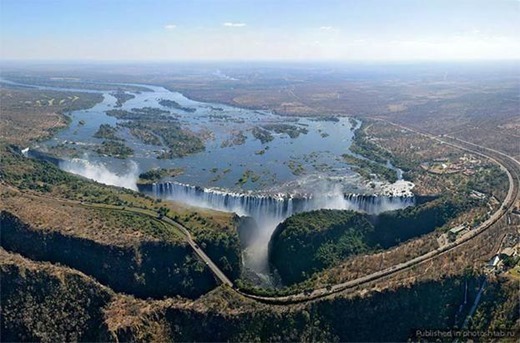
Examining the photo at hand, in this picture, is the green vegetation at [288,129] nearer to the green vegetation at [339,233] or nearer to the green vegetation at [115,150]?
the green vegetation at [115,150]

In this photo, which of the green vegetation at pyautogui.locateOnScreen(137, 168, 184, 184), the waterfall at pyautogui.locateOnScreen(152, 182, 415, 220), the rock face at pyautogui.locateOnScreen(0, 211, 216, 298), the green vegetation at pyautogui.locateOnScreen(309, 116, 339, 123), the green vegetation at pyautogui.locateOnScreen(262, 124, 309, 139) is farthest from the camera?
the green vegetation at pyautogui.locateOnScreen(309, 116, 339, 123)

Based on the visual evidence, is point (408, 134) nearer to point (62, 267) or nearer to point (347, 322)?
point (347, 322)

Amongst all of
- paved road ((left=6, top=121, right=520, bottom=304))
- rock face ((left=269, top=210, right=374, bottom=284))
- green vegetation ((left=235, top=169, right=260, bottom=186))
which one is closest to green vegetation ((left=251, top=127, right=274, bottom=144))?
green vegetation ((left=235, top=169, right=260, bottom=186))

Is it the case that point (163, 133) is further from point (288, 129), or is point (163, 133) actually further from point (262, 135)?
point (288, 129)

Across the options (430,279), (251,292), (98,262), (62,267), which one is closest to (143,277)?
(98,262)

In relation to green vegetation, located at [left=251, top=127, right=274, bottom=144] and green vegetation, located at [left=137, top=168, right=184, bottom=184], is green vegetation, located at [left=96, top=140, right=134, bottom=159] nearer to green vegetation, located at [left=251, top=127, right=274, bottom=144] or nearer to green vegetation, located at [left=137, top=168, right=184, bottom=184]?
green vegetation, located at [left=137, top=168, right=184, bottom=184]
